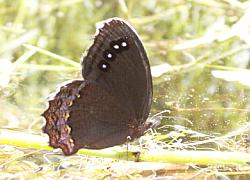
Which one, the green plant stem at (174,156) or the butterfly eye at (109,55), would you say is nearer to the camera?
the butterfly eye at (109,55)

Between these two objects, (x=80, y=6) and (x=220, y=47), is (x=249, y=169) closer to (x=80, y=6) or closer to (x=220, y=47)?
(x=220, y=47)

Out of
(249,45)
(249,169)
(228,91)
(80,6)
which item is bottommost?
(249,169)

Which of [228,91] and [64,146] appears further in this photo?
[228,91]

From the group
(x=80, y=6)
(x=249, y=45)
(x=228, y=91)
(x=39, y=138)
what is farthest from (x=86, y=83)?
(x=80, y=6)

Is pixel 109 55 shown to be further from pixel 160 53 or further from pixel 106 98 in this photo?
pixel 160 53

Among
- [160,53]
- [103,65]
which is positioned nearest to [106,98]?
[103,65]

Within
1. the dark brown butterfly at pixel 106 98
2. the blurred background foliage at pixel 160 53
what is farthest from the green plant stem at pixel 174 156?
the blurred background foliage at pixel 160 53

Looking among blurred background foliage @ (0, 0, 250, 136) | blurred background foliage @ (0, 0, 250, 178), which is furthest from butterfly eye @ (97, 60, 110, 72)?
blurred background foliage @ (0, 0, 250, 136)

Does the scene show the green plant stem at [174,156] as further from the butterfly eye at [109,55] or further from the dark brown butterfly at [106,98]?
the butterfly eye at [109,55]
